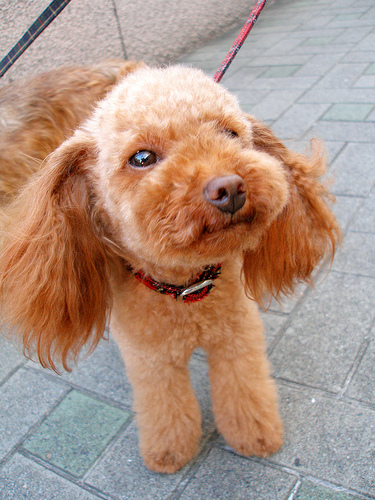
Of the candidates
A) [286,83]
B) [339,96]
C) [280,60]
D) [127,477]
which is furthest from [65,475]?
[280,60]

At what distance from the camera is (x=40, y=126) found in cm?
245

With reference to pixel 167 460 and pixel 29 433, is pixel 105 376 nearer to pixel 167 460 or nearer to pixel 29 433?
pixel 29 433

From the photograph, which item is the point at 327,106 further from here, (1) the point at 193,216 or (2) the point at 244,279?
(1) the point at 193,216

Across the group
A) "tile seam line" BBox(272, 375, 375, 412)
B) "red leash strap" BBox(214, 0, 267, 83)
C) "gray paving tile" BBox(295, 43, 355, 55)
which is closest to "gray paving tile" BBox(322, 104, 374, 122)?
"gray paving tile" BBox(295, 43, 355, 55)

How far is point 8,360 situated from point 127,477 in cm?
98

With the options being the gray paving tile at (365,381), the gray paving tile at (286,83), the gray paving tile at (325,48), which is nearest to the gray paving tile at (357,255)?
the gray paving tile at (365,381)

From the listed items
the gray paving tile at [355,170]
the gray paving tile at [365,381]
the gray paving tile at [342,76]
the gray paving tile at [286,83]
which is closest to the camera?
the gray paving tile at [365,381]

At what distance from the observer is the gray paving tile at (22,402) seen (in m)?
1.98

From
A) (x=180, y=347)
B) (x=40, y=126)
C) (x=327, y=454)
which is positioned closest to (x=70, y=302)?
(x=180, y=347)

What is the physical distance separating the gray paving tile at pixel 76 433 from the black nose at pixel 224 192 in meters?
1.24

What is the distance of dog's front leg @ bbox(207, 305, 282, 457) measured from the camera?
1688 mm

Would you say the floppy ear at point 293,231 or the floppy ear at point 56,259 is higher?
the floppy ear at point 56,259

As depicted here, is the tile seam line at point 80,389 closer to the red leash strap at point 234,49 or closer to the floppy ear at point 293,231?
the floppy ear at point 293,231

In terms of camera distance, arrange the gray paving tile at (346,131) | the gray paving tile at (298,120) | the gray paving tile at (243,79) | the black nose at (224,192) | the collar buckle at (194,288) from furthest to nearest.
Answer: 1. the gray paving tile at (243,79)
2. the gray paving tile at (298,120)
3. the gray paving tile at (346,131)
4. the collar buckle at (194,288)
5. the black nose at (224,192)
